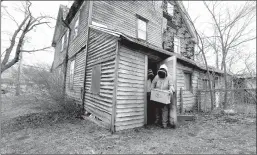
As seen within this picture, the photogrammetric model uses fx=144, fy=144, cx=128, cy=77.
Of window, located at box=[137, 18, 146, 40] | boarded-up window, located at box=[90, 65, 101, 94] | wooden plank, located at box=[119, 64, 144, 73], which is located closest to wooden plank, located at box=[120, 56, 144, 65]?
wooden plank, located at box=[119, 64, 144, 73]

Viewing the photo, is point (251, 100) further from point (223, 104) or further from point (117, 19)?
point (117, 19)

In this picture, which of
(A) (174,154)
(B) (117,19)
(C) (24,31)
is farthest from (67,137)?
(C) (24,31)

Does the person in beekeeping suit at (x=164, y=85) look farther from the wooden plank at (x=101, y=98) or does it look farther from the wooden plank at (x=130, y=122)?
the wooden plank at (x=101, y=98)

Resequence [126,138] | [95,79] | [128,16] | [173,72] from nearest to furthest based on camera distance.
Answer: [126,138], [173,72], [95,79], [128,16]

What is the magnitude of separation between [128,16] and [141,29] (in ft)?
4.59

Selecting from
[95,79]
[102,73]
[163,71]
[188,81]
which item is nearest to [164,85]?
[163,71]

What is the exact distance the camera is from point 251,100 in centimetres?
727

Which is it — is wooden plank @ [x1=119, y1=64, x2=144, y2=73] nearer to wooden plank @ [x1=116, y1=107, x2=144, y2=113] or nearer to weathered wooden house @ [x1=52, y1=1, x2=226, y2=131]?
weathered wooden house @ [x1=52, y1=1, x2=226, y2=131]

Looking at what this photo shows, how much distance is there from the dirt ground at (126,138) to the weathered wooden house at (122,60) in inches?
27.1

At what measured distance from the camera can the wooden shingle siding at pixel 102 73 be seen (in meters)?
5.84

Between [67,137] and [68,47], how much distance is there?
8.61 m

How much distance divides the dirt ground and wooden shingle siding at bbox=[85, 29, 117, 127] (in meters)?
0.73

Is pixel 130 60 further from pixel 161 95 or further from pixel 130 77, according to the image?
pixel 161 95

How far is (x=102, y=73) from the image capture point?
21.3 feet
